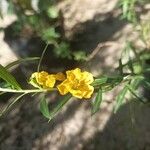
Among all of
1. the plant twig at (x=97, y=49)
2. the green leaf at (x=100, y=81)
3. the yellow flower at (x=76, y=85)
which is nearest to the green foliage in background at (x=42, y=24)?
the plant twig at (x=97, y=49)

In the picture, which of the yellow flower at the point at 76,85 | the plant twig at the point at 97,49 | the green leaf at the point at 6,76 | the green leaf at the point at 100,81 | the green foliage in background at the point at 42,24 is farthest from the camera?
the green foliage in background at the point at 42,24

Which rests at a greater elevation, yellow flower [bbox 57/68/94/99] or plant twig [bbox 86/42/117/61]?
yellow flower [bbox 57/68/94/99]

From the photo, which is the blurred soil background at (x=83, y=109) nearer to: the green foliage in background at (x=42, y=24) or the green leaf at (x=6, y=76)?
the green foliage in background at (x=42, y=24)

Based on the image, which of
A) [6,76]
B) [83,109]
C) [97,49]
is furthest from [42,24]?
[6,76]

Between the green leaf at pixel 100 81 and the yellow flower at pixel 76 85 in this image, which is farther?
the green leaf at pixel 100 81

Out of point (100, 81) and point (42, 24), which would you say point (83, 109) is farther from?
point (100, 81)

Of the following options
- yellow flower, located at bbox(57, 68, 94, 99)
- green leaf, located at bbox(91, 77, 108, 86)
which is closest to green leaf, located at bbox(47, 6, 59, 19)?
green leaf, located at bbox(91, 77, 108, 86)

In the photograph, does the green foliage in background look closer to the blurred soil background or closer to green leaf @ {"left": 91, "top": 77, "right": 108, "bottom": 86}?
the blurred soil background

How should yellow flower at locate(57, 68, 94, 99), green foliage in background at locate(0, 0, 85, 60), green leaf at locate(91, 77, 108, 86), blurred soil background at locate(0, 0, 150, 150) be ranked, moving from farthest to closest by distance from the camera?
green foliage in background at locate(0, 0, 85, 60) < blurred soil background at locate(0, 0, 150, 150) < green leaf at locate(91, 77, 108, 86) < yellow flower at locate(57, 68, 94, 99)

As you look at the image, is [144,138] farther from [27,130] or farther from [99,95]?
[99,95]
